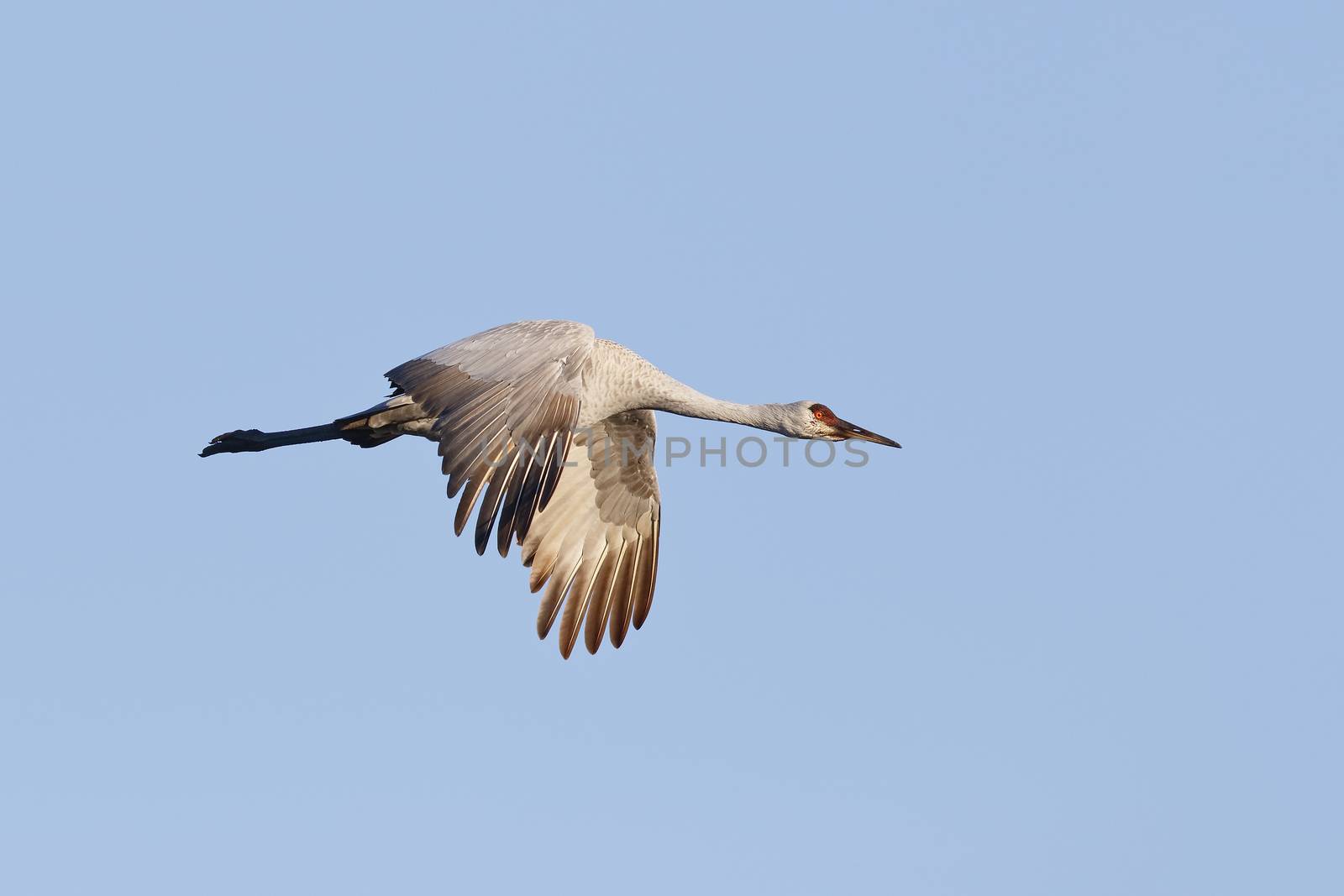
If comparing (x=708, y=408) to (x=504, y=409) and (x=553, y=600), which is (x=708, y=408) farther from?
(x=504, y=409)

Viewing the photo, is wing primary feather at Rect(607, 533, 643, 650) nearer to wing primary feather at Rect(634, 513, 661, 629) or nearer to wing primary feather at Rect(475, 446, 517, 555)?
wing primary feather at Rect(634, 513, 661, 629)

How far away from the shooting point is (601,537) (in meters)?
15.3

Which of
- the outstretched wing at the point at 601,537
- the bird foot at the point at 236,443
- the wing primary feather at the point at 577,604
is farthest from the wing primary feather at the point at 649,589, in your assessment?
the bird foot at the point at 236,443

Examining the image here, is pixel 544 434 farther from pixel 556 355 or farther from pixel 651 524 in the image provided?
pixel 651 524

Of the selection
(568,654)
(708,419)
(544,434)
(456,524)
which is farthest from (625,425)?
(456,524)

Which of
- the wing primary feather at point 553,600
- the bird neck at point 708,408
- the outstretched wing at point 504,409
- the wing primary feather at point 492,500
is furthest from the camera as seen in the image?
the wing primary feather at point 553,600

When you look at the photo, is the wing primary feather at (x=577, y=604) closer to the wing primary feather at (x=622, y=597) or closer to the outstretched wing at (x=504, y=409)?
the wing primary feather at (x=622, y=597)

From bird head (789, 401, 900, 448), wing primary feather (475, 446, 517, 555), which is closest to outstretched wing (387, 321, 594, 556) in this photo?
wing primary feather (475, 446, 517, 555)

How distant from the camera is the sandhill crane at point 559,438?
11.7 metres

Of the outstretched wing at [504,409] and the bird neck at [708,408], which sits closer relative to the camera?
the outstretched wing at [504,409]

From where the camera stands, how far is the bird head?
566 inches

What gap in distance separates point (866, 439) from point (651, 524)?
214cm

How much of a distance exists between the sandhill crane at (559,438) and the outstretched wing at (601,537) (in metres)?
0.01

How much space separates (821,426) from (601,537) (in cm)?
222
